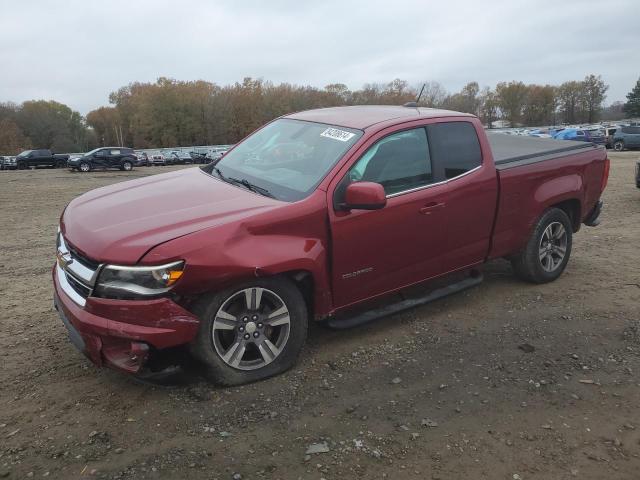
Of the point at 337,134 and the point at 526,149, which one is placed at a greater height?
the point at 337,134

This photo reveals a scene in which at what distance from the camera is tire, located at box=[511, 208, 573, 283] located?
5.22m

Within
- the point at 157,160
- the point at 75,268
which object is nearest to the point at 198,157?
the point at 157,160

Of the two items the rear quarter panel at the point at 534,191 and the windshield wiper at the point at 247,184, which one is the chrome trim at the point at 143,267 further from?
the rear quarter panel at the point at 534,191

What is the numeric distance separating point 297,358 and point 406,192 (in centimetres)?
148

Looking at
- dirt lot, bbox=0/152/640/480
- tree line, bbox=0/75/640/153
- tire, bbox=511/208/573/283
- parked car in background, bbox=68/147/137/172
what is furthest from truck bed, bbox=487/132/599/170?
tree line, bbox=0/75/640/153

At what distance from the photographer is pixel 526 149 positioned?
17.8 feet

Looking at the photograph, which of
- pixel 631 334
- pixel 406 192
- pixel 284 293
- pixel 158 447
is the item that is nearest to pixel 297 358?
pixel 284 293

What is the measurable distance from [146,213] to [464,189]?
8.24ft

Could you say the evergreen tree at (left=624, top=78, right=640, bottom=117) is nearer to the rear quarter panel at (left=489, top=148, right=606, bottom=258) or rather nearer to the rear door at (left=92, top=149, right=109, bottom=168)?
the rear door at (left=92, top=149, right=109, bottom=168)

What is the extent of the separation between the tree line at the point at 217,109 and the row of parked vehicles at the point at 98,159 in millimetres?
45415

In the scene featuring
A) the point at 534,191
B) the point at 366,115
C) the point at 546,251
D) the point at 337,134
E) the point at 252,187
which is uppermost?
the point at 366,115

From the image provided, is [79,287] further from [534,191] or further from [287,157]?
[534,191]

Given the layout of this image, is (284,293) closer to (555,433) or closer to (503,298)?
(555,433)

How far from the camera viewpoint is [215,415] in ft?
10.4
